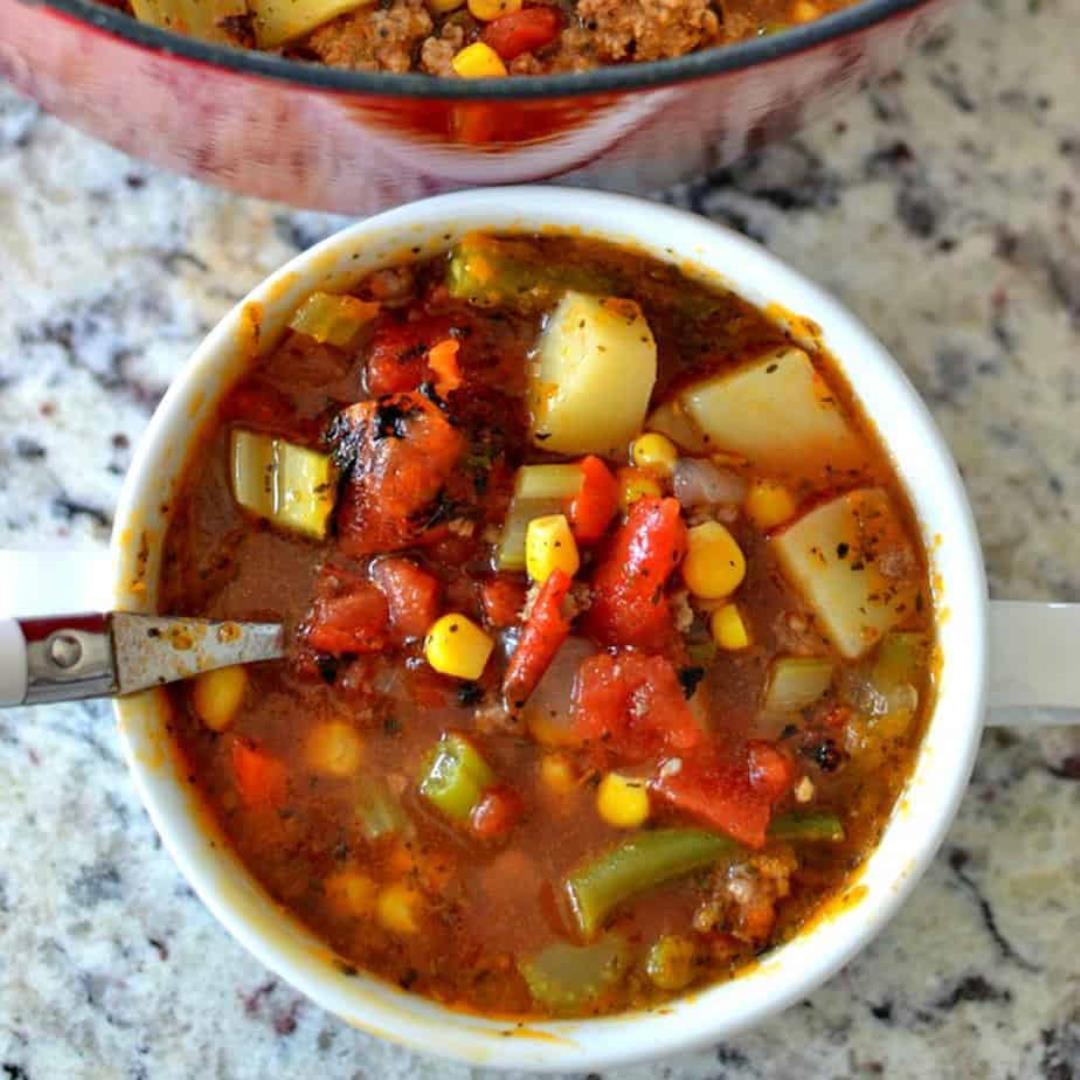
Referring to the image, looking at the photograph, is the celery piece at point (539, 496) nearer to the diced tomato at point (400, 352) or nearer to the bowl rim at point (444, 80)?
the diced tomato at point (400, 352)

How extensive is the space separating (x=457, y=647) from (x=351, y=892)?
14.1 inches

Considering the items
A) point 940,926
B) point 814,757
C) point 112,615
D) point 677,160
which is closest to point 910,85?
point 677,160

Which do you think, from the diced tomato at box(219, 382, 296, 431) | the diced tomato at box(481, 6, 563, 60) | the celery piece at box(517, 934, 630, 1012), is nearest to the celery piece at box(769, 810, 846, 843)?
the celery piece at box(517, 934, 630, 1012)

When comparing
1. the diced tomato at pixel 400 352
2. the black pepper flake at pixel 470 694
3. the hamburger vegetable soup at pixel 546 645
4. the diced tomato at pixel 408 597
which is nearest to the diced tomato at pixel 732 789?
the hamburger vegetable soup at pixel 546 645

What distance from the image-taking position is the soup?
2229mm

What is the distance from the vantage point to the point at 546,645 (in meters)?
2.07

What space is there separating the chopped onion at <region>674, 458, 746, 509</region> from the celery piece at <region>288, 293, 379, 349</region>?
0.46 meters

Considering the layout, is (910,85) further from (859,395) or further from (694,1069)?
(694,1069)

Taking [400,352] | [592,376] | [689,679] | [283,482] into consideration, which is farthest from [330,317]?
[689,679]

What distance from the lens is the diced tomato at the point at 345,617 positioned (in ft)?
6.88

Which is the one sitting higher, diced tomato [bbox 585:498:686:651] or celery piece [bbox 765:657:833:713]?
diced tomato [bbox 585:498:686:651]

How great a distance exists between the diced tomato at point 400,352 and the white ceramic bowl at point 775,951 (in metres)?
0.09

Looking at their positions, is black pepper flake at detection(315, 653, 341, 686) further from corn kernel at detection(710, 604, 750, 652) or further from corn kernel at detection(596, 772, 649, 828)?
corn kernel at detection(710, 604, 750, 652)

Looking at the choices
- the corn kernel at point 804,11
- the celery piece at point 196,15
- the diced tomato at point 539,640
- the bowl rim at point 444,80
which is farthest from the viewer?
the corn kernel at point 804,11
